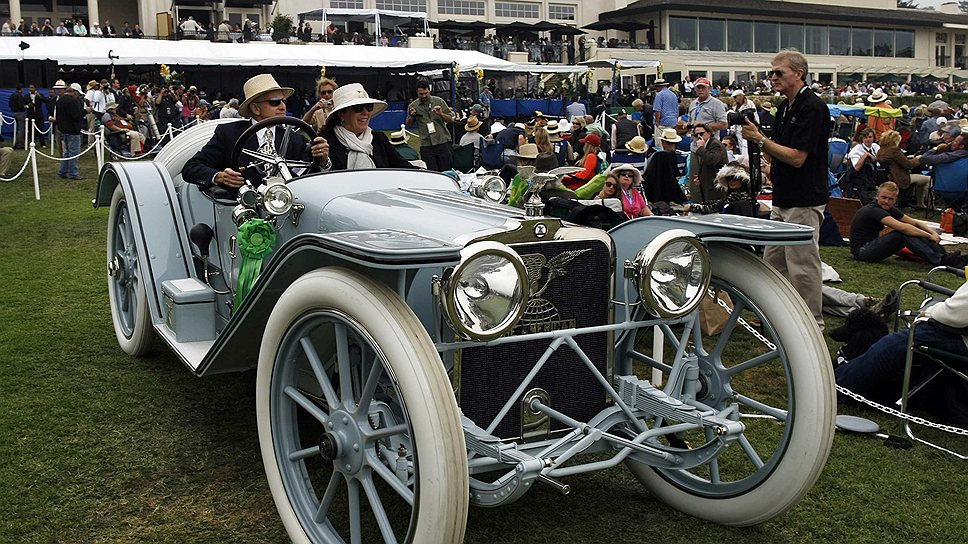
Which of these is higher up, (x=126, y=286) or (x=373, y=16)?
(x=373, y=16)

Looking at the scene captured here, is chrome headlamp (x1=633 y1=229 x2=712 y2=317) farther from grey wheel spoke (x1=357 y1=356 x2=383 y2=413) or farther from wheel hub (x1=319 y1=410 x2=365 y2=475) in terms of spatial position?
wheel hub (x1=319 y1=410 x2=365 y2=475)

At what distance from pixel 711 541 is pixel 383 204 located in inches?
75.1

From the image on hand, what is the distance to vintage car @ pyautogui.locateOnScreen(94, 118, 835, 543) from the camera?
273 cm

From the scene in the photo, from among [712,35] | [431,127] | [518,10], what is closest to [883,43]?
[712,35]

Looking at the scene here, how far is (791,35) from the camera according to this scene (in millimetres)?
71312

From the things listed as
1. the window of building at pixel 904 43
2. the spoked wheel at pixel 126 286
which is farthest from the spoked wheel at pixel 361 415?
the window of building at pixel 904 43

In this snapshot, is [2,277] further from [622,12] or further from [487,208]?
[622,12]

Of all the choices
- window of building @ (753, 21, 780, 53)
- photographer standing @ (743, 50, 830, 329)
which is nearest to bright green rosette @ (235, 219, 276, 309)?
photographer standing @ (743, 50, 830, 329)

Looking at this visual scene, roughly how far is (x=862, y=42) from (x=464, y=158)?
69201 millimetres

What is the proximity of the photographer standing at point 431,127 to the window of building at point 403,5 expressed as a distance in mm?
47128

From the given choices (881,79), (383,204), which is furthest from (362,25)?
(383,204)

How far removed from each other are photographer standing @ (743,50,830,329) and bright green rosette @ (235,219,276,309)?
321cm

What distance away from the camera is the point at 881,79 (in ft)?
194

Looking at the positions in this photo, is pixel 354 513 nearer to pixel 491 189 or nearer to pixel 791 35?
pixel 491 189
